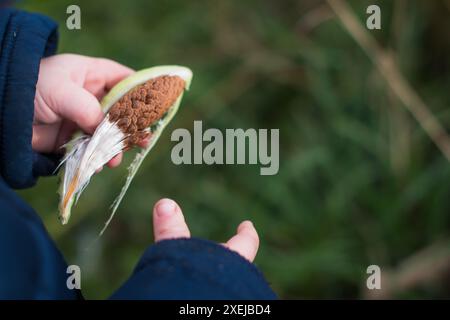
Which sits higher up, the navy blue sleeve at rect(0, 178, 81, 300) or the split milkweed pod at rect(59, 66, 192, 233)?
the split milkweed pod at rect(59, 66, 192, 233)

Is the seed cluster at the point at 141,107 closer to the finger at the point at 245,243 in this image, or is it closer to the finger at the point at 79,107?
the finger at the point at 79,107

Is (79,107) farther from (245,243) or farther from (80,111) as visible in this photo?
(245,243)

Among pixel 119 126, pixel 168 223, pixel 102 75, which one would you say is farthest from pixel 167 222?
pixel 102 75

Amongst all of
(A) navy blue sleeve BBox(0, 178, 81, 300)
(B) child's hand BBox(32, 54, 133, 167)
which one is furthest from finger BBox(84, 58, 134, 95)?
(A) navy blue sleeve BBox(0, 178, 81, 300)

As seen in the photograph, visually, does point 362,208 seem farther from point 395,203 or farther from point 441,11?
point 441,11

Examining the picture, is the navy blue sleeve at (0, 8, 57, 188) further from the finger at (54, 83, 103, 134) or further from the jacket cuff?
the jacket cuff

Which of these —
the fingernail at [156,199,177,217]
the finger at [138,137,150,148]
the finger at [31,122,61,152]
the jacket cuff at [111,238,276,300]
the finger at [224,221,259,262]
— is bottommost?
the jacket cuff at [111,238,276,300]
